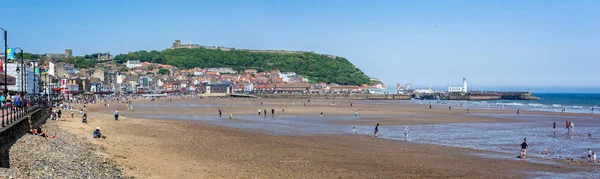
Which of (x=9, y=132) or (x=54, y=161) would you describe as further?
(x=9, y=132)

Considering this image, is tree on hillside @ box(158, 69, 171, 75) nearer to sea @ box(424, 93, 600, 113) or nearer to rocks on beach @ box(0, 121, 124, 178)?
sea @ box(424, 93, 600, 113)

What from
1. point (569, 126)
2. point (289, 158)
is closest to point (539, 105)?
point (569, 126)

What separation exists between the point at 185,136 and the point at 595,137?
22.8m

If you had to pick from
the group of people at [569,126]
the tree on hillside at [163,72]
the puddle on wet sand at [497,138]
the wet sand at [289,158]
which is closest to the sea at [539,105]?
the group of people at [569,126]

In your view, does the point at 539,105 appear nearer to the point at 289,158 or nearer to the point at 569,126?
the point at 569,126

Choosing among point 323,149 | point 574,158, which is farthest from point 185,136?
point 574,158

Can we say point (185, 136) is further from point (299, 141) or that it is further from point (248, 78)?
point (248, 78)

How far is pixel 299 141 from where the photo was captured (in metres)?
28.1

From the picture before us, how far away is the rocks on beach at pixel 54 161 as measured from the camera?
43.2ft

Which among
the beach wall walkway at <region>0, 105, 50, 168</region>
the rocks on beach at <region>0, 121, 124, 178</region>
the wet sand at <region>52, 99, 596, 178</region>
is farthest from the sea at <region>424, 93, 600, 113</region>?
the rocks on beach at <region>0, 121, 124, 178</region>

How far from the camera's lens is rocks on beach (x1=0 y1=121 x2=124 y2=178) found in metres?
13.2

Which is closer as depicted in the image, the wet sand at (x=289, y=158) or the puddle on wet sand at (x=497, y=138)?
the wet sand at (x=289, y=158)

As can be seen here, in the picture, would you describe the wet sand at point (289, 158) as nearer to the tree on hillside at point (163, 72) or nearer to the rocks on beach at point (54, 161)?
the rocks on beach at point (54, 161)

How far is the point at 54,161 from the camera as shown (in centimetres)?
1535
